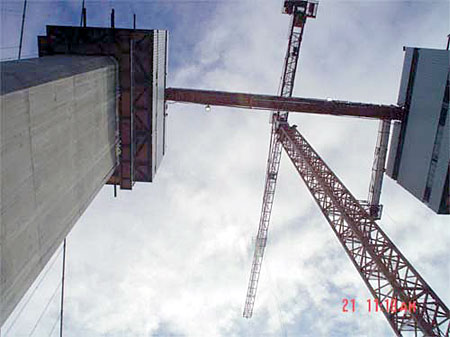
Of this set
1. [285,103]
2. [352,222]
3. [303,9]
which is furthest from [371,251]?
[303,9]

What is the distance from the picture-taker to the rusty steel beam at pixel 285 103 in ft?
88.0

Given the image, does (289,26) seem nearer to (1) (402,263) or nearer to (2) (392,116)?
(2) (392,116)

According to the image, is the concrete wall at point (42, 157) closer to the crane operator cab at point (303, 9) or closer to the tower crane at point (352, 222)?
the tower crane at point (352, 222)

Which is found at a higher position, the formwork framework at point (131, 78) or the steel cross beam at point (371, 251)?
the formwork framework at point (131, 78)

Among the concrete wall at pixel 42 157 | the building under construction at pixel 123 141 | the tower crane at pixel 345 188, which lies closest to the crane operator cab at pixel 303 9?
the tower crane at pixel 345 188

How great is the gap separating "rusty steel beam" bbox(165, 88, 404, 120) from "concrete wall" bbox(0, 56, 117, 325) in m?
9.78

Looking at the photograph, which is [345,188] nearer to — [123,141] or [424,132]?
[424,132]

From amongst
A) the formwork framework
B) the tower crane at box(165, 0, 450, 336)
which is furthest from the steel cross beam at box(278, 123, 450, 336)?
the formwork framework

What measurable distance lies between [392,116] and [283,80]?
1684 cm

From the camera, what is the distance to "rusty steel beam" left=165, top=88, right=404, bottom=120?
26.8m

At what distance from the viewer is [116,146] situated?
71.8ft

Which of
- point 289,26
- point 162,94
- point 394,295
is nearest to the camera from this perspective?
point 394,295

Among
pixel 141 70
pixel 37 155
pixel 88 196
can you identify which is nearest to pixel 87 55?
pixel 141 70

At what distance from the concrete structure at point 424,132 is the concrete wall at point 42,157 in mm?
21514
